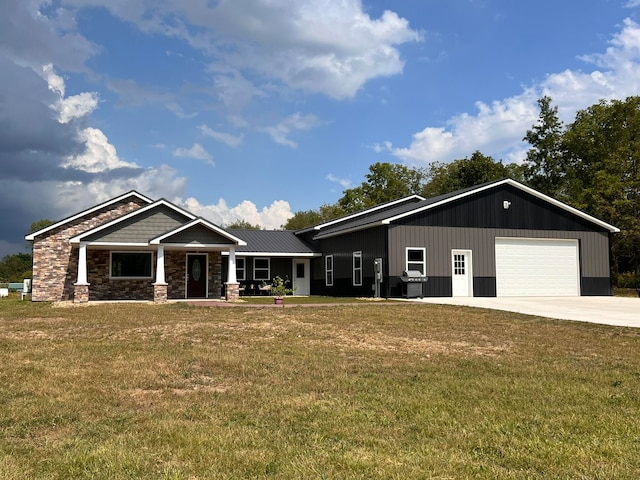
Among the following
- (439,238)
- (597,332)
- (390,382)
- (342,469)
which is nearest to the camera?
(342,469)

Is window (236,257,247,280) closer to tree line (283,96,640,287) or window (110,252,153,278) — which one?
window (110,252,153,278)

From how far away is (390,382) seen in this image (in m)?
7.03

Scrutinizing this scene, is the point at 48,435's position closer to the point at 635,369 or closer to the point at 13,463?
the point at 13,463

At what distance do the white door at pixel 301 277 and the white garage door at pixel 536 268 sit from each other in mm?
11041

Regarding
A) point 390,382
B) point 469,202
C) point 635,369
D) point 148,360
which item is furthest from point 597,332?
point 469,202

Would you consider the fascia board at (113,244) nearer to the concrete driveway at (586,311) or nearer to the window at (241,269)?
the window at (241,269)

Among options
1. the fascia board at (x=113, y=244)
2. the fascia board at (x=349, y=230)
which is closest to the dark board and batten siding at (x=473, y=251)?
the fascia board at (x=349, y=230)

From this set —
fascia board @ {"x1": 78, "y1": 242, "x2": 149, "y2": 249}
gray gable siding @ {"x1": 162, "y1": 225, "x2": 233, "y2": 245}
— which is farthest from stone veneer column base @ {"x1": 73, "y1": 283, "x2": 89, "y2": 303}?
gray gable siding @ {"x1": 162, "y1": 225, "x2": 233, "y2": 245}

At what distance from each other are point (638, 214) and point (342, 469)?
3976 centimetres

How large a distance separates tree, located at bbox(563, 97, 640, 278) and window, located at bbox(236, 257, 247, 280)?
2435 cm

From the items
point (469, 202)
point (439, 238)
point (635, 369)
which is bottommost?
point (635, 369)

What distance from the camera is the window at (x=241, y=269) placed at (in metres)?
29.8

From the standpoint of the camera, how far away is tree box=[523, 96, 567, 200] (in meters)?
50.0

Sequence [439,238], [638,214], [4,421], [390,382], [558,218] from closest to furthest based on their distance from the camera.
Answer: [4,421] < [390,382] < [439,238] < [558,218] < [638,214]
